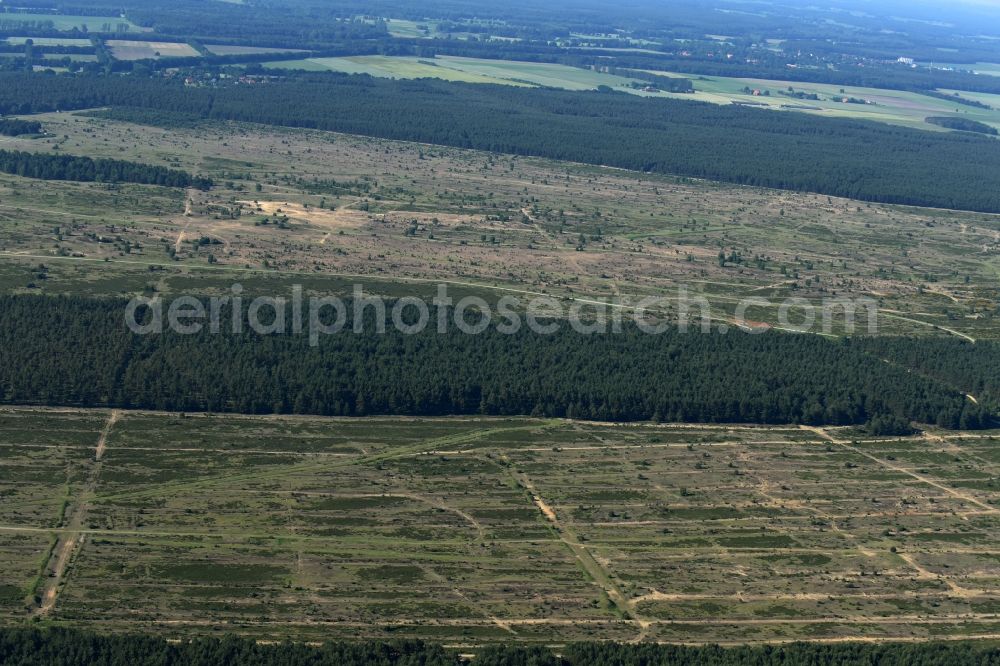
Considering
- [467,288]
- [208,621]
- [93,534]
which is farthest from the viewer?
[467,288]

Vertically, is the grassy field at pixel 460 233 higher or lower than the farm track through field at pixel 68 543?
higher

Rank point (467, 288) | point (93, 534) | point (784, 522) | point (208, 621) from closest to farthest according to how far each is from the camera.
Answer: point (208, 621), point (93, 534), point (784, 522), point (467, 288)

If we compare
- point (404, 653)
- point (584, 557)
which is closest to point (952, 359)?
point (584, 557)

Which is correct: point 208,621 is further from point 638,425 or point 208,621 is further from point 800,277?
point 800,277

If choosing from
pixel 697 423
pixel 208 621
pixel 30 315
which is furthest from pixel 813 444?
pixel 30 315

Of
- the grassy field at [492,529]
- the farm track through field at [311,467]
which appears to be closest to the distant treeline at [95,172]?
the grassy field at [492,529]

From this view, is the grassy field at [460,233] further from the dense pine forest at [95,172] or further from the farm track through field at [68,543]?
the farm track through field at [68,543]
